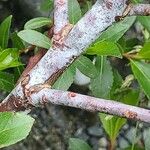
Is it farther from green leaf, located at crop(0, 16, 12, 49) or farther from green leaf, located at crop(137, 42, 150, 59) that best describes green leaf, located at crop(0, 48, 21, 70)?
green leaf, located at crop(137, 42, 150, 59)

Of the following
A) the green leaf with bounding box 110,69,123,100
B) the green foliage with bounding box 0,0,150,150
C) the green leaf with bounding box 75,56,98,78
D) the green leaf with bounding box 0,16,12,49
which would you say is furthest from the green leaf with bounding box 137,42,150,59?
the green leaf with bounding box 0,16,12,49

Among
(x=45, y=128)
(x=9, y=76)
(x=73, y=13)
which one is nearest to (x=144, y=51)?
(x=73, y=13)

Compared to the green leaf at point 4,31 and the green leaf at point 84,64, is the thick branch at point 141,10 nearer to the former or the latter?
the green leaf at point 84,64

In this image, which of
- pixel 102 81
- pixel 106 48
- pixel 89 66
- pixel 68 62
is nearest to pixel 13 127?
pixel 68 62

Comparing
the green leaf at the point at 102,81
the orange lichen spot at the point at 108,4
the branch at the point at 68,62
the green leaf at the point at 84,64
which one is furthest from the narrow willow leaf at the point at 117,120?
the orange lichen spot at the point at 108,4

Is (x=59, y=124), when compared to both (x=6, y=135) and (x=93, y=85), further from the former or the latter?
(x=6, y=135)

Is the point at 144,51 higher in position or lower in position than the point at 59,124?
higher
